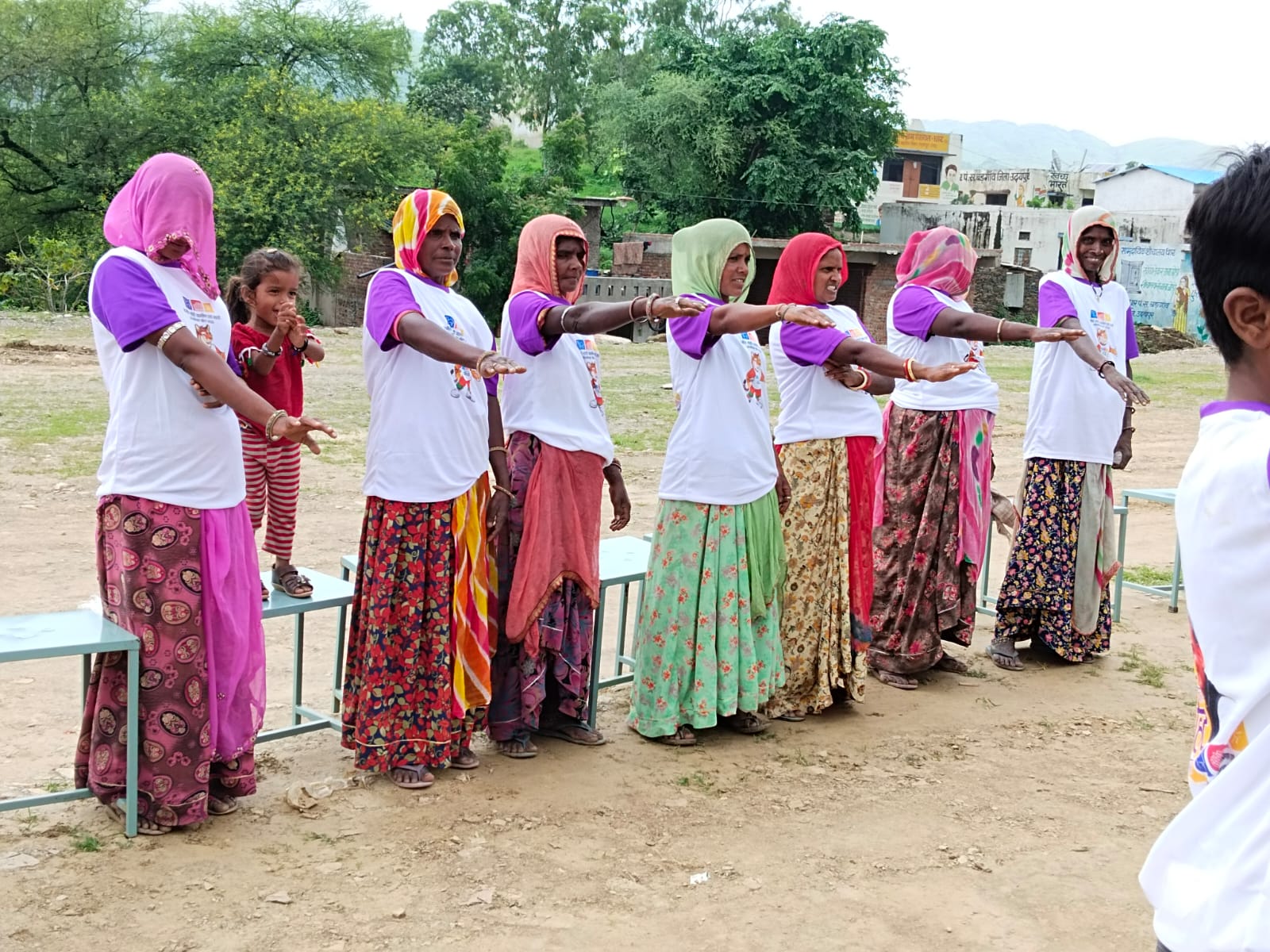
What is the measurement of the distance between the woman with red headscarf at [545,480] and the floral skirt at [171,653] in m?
1.05

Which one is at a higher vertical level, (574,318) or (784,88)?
(784,88)

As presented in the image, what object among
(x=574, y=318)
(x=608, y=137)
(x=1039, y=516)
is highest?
(x=608, y=137)

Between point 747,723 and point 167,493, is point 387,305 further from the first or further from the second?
point 747,723

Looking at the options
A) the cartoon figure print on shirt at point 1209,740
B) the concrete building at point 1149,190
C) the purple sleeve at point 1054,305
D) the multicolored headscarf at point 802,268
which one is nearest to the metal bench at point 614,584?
the multicolored headscarf at point 802,268

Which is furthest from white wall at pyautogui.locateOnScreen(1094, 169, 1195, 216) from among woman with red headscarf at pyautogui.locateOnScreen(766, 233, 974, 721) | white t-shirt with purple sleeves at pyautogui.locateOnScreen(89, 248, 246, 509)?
white t-shirt with purple sleeves at pyautogui.locateOnScreen(89, 248, 246, 509)

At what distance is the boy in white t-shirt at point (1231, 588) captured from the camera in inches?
55.9

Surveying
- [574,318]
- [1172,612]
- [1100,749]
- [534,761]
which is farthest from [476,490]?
[1172,612]

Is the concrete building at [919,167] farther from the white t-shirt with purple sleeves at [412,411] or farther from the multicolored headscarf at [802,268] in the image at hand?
the white t-shirt with purple sleeves at [412,411]

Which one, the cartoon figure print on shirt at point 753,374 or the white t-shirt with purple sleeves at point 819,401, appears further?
the white t-shirt with purple sleeves at point 819,401

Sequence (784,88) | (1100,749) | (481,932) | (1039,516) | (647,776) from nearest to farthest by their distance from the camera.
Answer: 1. (481,932)
2. (647,776)
3. (1100,749)
4. (1039,516)
5. (784,88)

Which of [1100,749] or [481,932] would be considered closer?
[481,932]

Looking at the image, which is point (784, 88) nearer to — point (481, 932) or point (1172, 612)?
point (1172, 612)

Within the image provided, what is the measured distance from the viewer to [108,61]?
28547 millimetres

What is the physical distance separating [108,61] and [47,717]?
28140mm
